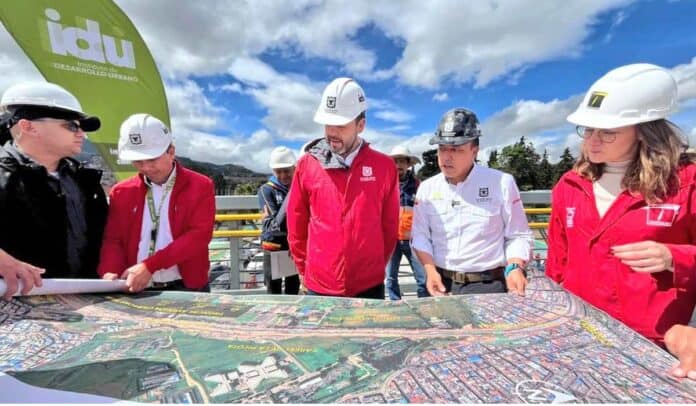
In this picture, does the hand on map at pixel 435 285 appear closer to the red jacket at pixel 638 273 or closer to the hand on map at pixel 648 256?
the red jacket at pixel 638 273

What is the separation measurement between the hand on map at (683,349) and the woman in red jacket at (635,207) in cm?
26

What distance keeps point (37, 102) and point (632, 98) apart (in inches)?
107

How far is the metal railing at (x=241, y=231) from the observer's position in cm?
410

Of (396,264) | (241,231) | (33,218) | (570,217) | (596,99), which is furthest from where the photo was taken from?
Answer: (396,264)

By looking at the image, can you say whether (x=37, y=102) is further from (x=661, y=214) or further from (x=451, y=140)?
(x=661, y=214)

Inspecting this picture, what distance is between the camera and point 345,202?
2.19m

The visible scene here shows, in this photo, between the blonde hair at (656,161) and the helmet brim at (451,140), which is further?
the helmet brim at (451,140)

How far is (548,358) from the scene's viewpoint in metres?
1.03

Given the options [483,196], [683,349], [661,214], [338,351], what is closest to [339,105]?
[483,196]

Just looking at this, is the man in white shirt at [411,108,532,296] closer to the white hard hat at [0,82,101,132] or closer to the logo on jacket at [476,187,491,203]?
the logo on jacket at [476,187,491,203]

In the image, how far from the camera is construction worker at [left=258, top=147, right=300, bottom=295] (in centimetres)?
348

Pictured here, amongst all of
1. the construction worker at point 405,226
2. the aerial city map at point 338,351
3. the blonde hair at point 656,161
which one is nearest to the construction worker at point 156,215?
the aerial city map at point 338,351

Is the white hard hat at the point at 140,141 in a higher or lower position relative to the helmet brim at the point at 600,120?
higher

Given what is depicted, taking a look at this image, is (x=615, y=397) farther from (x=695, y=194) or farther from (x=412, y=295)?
(x=412, y=295)
